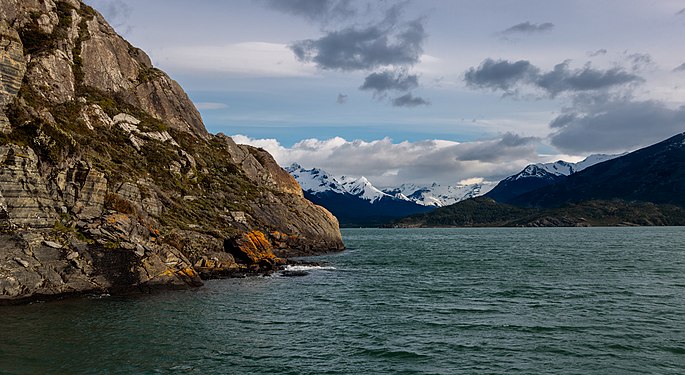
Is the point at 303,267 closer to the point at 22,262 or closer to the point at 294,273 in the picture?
the point at 294,273

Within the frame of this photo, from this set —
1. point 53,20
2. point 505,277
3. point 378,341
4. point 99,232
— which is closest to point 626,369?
point 378,341

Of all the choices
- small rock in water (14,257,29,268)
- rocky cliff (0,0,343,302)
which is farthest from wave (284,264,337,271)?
small rock in water (14,257,29,268)

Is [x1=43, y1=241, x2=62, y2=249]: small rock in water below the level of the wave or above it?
above

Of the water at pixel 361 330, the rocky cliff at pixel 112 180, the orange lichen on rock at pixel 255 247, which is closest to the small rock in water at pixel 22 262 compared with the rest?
the rocky cliff at pixel 112 180

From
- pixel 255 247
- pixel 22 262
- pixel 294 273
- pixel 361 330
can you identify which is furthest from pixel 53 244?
pixel 255 247

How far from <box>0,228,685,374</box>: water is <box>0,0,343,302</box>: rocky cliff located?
19.8 feet

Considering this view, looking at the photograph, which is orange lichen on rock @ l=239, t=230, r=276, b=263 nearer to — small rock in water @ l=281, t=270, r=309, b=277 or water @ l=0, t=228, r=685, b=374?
small rock in water @ l=281, t=270, r=309, b=277

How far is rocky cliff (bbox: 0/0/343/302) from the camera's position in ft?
169

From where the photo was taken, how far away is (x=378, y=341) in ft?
116

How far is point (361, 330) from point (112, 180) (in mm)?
49567

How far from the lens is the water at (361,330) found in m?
29.6

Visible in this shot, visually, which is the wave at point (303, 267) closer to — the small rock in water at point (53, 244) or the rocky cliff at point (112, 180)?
the rocky cliff at point (112, 180)

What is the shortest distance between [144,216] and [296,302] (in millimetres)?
31595

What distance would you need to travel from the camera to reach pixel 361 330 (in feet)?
128
